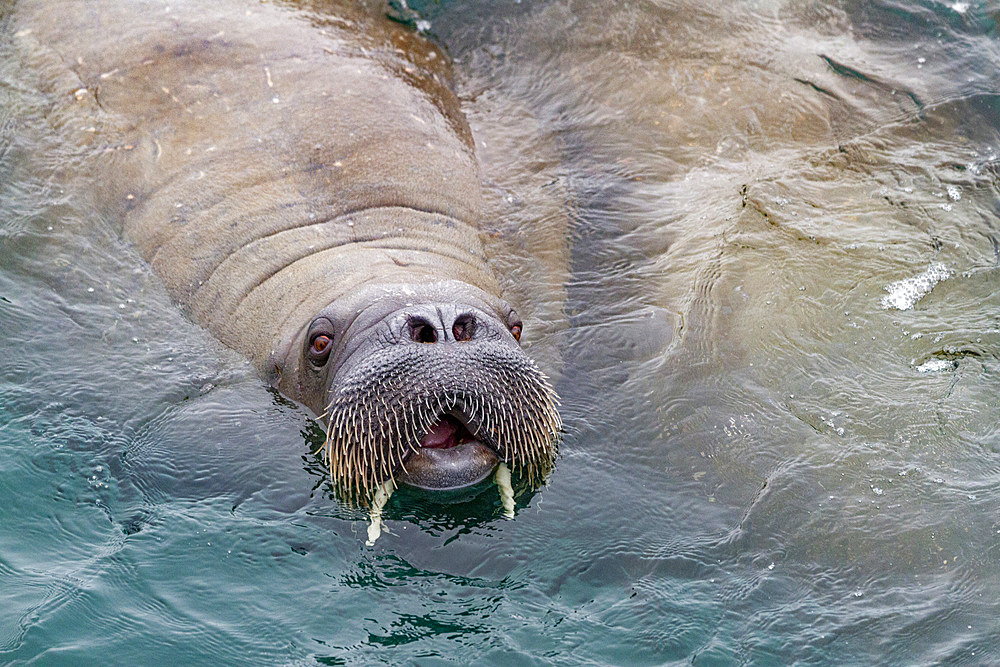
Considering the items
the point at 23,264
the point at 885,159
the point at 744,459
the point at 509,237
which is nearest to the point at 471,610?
the point at 744,459

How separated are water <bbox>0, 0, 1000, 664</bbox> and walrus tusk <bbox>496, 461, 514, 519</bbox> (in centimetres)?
6

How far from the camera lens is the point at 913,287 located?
26.9 feet

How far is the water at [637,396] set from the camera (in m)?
5.89

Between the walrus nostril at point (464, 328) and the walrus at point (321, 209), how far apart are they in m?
0.02

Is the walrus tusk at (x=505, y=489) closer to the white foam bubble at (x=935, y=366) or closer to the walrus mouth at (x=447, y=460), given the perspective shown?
the walrus mouth at (x=447, y=460)

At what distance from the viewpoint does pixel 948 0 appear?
10.5 meters

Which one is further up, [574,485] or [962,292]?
[962,292]

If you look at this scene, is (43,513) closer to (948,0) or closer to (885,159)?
(885,159)

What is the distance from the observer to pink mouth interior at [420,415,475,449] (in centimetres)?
653

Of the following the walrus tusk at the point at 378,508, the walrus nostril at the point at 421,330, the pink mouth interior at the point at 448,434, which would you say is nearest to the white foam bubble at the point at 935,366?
the pink mouth interior at the point at 448,434

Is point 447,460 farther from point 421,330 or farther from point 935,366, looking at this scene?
point 935,366

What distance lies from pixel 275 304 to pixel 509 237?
1950mm

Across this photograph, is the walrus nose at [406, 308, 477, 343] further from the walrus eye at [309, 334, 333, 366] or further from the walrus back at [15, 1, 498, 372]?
the walrus back at [15, 1, 498, 372]

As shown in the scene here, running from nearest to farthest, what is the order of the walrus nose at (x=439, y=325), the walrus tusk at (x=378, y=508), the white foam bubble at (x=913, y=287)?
the walrus nose at (x=439, y=325), the walrus tusk at (x=378, y=508), the white foam bubble at (x=913, y=287)
